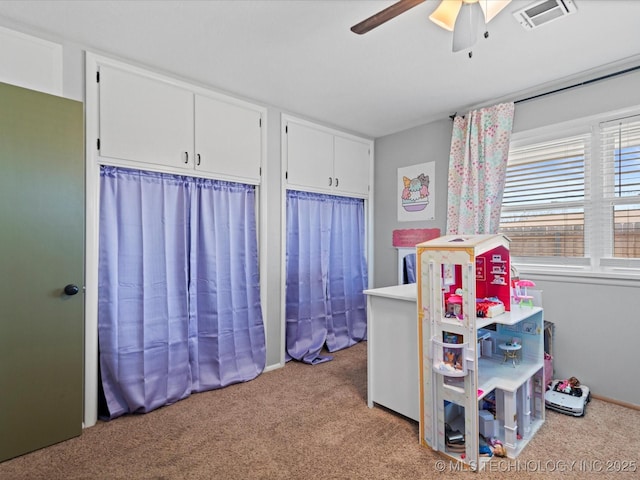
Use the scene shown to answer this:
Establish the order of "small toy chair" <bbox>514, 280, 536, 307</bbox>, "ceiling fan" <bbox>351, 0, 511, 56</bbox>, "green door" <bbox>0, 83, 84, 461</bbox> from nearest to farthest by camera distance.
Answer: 1. "ceiling fan" <bbox>351, 0, 511, 56</bbox>
2. "green door" <bbox>0, 83, 84, 461</bbox>
3. "small toy chair" <bbox>514, 280, 536, 307</bbox>

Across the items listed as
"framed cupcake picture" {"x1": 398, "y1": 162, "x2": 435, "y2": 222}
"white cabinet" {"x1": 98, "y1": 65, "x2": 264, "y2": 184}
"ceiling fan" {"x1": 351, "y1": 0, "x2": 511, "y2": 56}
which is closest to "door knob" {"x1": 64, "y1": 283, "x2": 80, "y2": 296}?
"white cabinet" {"x1": 98, "y1": 65, "x2": 264, "y2": 184}

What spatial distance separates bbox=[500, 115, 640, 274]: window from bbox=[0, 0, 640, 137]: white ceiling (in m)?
0.48

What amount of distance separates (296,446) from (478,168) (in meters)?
2.53

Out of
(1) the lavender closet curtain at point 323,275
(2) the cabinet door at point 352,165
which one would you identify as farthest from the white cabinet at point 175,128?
(2) the cabinet door at point 352,165

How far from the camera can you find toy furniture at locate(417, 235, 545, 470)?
5.81 feet

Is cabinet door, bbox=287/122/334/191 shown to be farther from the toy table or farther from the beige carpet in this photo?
the toy table

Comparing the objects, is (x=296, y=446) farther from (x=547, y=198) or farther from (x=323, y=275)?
(x=547, y=198)

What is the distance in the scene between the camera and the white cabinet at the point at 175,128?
231 centimetres

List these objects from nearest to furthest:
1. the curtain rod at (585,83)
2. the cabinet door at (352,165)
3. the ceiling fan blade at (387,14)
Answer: the ceiling fan blade at (387,14)
the curtain rod at (585,83)
the cabinet door at (352,165)

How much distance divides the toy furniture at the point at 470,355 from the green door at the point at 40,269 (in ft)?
6.51

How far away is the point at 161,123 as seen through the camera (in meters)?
2.52

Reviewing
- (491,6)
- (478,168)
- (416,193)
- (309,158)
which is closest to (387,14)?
(491,6)

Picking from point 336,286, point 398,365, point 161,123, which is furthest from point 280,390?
point 161,123

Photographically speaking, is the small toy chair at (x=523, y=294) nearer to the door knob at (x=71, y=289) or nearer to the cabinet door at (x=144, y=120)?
the cabinet door at (x=144, y=120)
